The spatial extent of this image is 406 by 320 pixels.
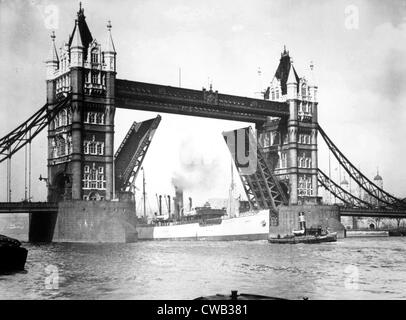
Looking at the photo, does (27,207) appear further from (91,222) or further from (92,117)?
(92,117)

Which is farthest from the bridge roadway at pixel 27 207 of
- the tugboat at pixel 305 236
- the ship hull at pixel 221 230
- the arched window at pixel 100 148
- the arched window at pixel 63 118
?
the ship hull at pixel 221 230

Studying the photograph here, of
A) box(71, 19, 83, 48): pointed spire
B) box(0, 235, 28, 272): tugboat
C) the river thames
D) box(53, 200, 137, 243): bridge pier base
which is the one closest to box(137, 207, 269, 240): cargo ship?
box(53, 200, 137, 243): bridge pier base

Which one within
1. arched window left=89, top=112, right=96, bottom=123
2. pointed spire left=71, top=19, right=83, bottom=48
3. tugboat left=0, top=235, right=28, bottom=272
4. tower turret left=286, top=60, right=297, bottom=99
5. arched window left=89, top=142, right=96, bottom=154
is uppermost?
pointed spire left=71, top=19, right=83, bottom=48

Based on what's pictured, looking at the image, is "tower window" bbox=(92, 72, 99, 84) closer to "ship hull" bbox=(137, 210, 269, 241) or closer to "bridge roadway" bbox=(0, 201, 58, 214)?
"bridge roadway" bbox=(0, 201, 58, 214)

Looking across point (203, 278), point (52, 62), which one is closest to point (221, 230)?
point (52, 62)

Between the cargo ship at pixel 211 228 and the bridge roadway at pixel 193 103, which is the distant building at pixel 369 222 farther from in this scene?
the bridge roadway at pixel 193 103

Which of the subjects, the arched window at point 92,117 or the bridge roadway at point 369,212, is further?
the bridge roadway at point 369,212
